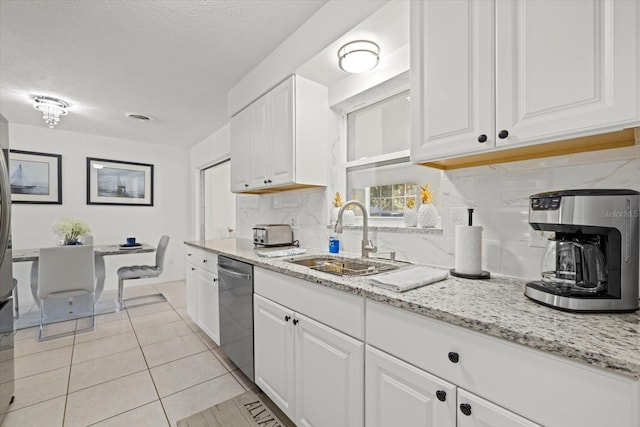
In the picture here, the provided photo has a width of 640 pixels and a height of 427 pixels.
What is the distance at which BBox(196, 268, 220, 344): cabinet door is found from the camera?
2.40m

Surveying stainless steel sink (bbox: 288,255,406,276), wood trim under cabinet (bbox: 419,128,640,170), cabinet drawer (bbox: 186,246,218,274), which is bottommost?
cabinet drawer (bbox: 186,246,218,274)

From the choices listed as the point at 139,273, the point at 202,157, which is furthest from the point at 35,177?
the point at 202,157

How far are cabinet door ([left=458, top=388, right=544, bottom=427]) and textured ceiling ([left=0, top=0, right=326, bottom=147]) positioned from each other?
216 centimetres

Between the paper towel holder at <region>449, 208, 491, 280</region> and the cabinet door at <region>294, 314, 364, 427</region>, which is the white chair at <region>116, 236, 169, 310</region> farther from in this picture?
the paper towel holder at <region>449, 208, 491, 280</region>

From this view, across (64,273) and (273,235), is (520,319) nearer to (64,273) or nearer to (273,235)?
(273,235)

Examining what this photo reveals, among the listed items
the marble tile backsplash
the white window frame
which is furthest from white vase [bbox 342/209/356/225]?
the marble tile backsplash

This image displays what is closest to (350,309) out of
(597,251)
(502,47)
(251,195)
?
(597,251)

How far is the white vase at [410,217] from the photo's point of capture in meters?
1.70

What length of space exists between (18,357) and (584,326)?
3817 mm

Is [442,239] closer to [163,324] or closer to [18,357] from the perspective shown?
[163,324]

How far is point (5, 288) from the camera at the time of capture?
164 cm

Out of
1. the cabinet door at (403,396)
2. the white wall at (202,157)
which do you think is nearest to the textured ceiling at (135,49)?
the white wall at (202,157)

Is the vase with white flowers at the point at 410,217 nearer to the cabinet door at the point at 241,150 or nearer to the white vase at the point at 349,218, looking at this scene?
the white vase at the point at 349,218

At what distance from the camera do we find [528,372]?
0.70 m
